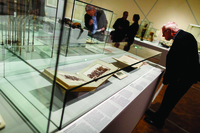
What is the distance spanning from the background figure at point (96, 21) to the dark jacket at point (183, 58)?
2.40 ft

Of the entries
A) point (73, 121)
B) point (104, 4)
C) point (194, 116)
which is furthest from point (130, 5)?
point (73, 121)

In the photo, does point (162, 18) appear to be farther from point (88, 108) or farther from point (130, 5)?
point (88, 108)

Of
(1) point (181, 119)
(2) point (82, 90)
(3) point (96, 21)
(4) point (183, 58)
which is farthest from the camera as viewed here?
(1) point (181, 119)

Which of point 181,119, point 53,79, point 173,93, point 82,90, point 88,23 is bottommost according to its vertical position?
point 181,119

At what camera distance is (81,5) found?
1.29 meters

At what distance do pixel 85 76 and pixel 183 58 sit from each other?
0.89 metres

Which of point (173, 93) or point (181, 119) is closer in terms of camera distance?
point (173, 93)

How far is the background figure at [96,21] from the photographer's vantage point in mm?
1401

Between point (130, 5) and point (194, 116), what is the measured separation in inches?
150

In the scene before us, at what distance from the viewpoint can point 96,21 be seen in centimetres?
150

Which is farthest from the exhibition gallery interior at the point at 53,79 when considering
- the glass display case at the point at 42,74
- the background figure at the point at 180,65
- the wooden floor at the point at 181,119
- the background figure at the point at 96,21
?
the wooden floor at the point at 181,119

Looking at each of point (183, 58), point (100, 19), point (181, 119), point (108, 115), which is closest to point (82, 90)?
point (108, 115)

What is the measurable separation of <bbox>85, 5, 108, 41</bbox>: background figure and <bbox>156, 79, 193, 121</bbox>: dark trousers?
0.86 m

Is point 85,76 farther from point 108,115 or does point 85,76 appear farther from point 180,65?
point 180,65
